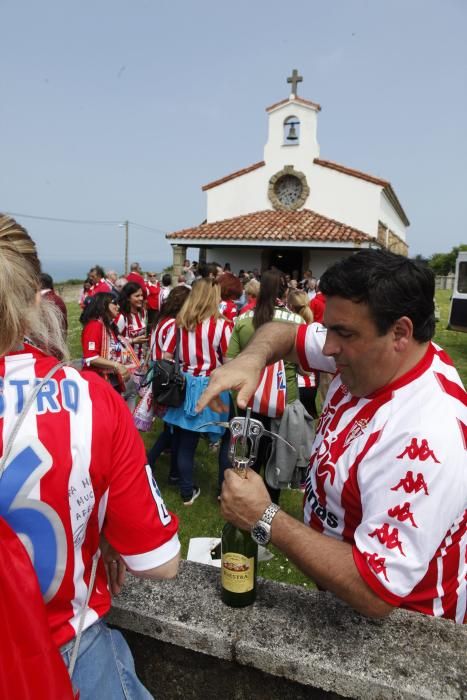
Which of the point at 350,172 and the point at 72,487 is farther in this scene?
the point at 350,172

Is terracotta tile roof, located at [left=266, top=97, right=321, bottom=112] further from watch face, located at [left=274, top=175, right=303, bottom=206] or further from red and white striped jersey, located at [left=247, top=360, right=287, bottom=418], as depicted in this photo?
red and white striped jersey, located at [left=247, top=360, right=287, bottom=418]

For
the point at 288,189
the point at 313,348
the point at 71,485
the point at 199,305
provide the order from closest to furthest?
1. the point at 71,485
2. the point at 313,348
3. the point at 199,305
4. the point at 288,189

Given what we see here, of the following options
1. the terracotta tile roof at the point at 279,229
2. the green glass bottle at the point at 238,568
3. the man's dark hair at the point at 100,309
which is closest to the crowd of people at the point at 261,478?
the green glass bottle at the point at 238,568

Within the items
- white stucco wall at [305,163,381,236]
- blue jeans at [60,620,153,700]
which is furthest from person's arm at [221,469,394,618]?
white stucco wall at [305,163,381,236]

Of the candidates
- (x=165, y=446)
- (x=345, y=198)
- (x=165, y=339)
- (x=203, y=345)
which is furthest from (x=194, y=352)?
(x=345, y=198)

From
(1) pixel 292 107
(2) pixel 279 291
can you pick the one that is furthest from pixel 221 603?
(1) pixel 292 107

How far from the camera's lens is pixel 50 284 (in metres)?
5.49

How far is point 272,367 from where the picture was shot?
402 centimetres

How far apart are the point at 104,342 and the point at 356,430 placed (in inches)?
142

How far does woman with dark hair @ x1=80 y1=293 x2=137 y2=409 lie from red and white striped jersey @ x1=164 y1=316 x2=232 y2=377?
685 mm

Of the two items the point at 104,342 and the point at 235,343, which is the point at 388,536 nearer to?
the point at 235,343

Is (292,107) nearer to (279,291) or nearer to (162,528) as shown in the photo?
(279,291)

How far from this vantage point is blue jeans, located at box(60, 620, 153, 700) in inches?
42.7

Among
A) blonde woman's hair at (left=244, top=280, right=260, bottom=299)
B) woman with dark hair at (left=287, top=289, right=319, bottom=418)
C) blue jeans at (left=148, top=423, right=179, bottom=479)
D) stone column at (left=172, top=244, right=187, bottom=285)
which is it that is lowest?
blue jeans at (left=148, top=423, right=179, bottom=479)
